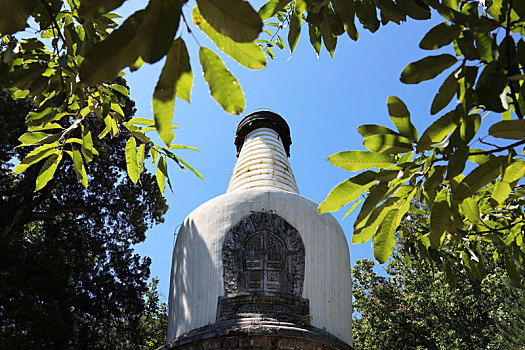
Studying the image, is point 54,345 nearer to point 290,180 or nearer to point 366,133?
point 290,180

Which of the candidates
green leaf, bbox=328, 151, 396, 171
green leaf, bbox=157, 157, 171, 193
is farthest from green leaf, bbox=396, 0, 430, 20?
green leaf, bbox=157, 157, 171, 193

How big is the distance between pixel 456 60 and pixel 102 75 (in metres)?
1.26

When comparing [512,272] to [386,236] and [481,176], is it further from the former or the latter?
[481,176]

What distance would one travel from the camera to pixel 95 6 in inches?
47.4

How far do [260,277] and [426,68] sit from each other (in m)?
5.40

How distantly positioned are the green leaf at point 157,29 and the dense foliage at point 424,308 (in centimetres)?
1238

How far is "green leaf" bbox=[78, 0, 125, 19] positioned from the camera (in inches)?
47.3

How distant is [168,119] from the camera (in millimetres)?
1372

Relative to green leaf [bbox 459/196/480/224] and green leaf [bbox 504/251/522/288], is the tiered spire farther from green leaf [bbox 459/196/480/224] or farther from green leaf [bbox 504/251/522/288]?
green leaf [bbox 459/196/480/224]

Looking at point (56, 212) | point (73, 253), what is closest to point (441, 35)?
point (73, 253)

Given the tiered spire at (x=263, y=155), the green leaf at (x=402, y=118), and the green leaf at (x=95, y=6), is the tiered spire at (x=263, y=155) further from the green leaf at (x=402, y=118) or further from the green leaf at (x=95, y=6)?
the green leaf at (x=95, y=6)

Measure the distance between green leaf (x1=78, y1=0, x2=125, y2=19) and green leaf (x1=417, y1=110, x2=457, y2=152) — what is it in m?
1.20

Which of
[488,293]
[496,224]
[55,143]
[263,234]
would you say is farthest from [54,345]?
[488,293]

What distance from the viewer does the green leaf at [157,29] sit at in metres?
1.14
